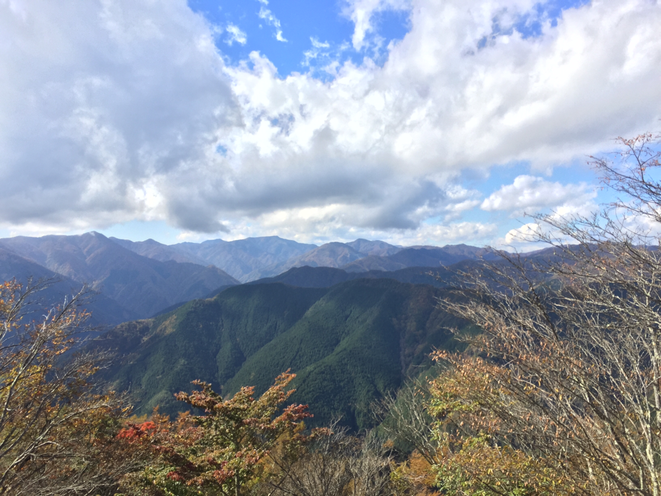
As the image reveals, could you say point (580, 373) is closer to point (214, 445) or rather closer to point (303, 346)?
point (214, 445)

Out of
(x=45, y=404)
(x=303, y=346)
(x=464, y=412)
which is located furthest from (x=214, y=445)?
(x=303, y=346)

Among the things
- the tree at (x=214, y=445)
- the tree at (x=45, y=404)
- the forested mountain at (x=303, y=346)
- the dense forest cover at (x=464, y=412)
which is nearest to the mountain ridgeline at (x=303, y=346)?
the forested mountain at (x=303, y=346)

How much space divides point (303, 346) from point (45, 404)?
140 meters

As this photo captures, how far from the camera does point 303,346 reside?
144125 mm

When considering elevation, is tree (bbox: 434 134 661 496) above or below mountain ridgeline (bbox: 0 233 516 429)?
above

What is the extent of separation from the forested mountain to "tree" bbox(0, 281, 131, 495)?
91.5 metres

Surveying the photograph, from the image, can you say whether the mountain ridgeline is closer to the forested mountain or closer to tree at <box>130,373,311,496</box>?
the forested mountain

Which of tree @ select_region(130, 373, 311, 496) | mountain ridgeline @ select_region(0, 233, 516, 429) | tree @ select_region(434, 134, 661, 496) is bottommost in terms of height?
mountain ridgeline @ select_region(0, 233, 516, 429)

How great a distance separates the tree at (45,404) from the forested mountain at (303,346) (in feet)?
300

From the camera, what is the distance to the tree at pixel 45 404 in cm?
1017

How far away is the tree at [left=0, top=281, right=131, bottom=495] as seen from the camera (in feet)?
33.4

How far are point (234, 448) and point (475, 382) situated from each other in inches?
429

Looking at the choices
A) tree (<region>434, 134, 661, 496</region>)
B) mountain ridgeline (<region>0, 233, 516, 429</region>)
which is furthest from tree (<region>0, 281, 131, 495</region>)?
mountain ridgeline (<region>0, 233, 516, 429</region>)

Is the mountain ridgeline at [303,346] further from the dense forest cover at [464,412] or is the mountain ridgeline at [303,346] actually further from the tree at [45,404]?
the tree at [45,404]
